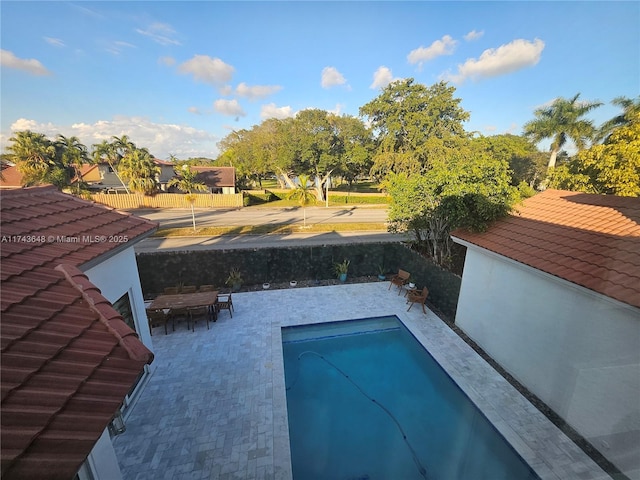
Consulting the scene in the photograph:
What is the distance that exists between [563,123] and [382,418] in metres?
34.8

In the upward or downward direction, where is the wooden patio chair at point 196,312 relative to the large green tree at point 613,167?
downward

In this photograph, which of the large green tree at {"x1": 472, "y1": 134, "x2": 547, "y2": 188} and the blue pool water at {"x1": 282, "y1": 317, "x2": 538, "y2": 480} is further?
the large green tree at {"x1": 472, "y1": 134, "x2": 547, "y2": 188}

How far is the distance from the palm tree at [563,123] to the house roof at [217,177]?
36714 millimetres

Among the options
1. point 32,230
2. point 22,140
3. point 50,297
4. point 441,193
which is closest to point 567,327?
point 441,193

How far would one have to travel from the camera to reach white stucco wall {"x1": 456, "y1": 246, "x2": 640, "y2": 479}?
4984 mm

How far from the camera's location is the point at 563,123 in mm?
27359

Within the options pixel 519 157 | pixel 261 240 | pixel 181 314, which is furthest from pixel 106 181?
pixel 519 157

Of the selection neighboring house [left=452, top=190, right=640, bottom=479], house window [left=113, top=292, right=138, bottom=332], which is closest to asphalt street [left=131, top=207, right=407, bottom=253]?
neighboring house [left=452, top=190, right=640, bottom=479]

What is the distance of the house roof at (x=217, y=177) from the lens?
38031 mm

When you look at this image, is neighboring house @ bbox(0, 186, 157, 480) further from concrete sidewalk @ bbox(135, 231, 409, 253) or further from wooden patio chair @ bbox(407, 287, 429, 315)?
concrete sidewalk @ bbox(135, 231, 409, 253)

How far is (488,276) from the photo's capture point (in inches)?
323

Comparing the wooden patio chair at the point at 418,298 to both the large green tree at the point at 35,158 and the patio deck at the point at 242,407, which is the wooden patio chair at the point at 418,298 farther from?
the large green tree at the point at 35,158

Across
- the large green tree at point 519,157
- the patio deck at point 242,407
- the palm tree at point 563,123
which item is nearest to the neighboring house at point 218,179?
the patio deck at point 242,407

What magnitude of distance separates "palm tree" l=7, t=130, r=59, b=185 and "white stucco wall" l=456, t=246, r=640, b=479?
133 feet
